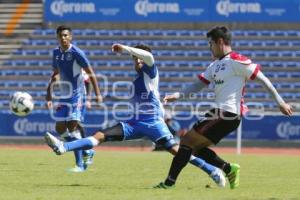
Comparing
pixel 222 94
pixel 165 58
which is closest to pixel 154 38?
pixel 165 58

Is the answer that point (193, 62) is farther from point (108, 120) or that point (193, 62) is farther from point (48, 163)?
point (48, 163)

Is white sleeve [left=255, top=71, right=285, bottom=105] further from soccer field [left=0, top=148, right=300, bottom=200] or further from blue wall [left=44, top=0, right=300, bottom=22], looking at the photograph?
blue wall [left=44, top=0, right=300, bottom=22]

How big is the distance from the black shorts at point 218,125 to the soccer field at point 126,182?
0.70 meters

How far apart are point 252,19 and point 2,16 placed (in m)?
10.9

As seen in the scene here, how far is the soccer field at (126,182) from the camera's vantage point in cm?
882

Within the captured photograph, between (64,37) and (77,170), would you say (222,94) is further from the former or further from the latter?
(77,170)

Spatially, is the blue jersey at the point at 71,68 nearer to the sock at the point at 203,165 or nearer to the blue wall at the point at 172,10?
the sock at the point at 203,165

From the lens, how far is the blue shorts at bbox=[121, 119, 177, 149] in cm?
1051

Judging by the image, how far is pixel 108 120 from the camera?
26.1m

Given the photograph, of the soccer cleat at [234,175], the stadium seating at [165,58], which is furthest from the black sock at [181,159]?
the stadium seating at [165,58]

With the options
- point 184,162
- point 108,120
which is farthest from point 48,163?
point 108,120

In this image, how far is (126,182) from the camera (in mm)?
10898

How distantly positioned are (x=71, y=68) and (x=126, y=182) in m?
2.77

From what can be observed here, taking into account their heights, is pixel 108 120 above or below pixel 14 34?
below
